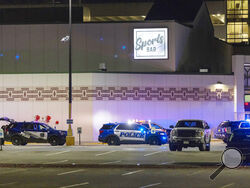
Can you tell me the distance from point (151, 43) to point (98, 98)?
24.6ft

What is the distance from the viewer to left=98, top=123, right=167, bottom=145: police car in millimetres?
37688

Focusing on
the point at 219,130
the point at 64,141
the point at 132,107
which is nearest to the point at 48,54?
the point at 132,107

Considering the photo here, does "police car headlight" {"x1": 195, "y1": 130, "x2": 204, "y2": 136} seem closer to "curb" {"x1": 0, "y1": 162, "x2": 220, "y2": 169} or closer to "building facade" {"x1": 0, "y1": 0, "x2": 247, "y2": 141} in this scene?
"curb" {"x1": 0, "y1": 162, "x2": 220, "y2": 169}

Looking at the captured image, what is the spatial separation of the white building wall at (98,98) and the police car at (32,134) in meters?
7.06

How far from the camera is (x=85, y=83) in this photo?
4619 cm

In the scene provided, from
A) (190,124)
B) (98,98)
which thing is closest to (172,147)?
(190,124)

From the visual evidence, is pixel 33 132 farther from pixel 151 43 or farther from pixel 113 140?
pixel 151 43

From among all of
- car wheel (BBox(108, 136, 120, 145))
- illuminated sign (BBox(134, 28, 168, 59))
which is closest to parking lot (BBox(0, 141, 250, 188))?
car wheel (BBox(108, 136, 120, 145))

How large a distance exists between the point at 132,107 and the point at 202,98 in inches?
254

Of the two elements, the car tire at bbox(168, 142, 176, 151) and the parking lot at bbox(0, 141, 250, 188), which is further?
the car tire at bbox(168, 142, 176, 151)

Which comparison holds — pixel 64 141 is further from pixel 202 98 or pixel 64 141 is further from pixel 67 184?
pixel 67 184

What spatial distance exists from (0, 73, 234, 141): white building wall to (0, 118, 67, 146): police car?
23.2 ft

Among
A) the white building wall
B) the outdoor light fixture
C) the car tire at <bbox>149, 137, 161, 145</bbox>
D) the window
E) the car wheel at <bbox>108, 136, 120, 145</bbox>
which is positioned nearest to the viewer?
the car tire at <bbox>149, 137, 161, 145</bbox>

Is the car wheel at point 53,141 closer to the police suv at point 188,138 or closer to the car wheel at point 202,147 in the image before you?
the police suv at point 188,138
